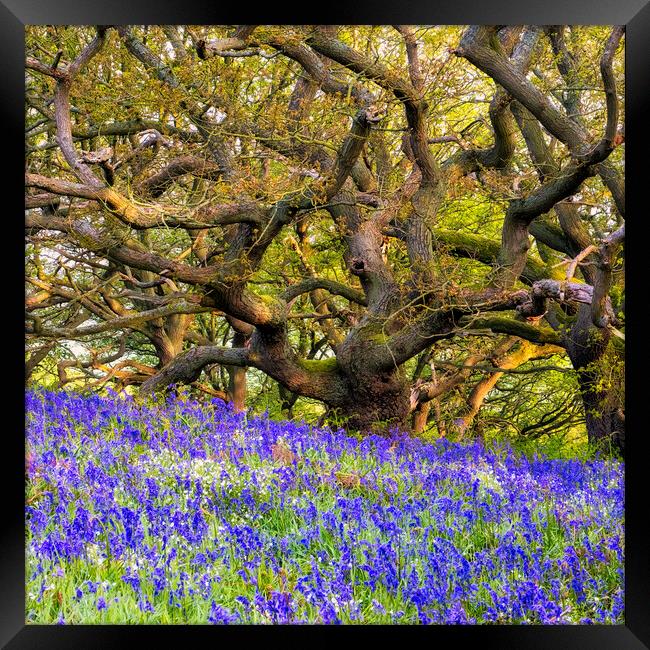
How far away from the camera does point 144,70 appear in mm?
8469

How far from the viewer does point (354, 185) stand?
10492 mm

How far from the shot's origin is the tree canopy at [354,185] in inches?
280

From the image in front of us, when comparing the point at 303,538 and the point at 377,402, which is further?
the point at 377,402

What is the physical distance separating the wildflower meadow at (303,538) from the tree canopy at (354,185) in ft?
7.59

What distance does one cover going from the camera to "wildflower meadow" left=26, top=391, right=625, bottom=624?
312 cm

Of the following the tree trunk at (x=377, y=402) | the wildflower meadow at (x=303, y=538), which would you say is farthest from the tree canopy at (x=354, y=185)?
the wildflower meadow at (x=303, y=538)

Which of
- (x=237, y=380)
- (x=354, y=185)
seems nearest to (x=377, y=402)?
(x=354, y=185)

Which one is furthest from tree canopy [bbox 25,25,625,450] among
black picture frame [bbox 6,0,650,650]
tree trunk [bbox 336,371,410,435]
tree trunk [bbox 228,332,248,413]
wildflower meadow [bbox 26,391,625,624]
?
tree trunk [bbox 228,332,248,413]

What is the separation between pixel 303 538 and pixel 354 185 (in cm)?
753
